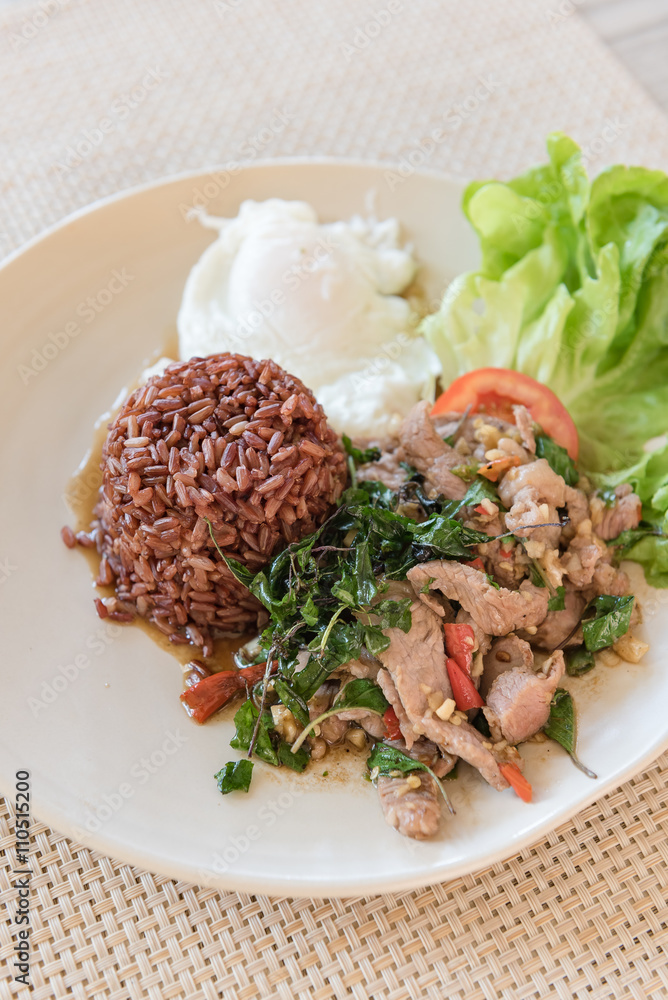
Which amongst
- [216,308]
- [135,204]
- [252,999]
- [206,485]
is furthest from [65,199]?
[252,999]

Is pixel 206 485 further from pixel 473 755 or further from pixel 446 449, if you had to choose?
pixel 473 755

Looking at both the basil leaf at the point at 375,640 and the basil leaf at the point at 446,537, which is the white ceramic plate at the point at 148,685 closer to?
the basil leaf at the point at 375,640

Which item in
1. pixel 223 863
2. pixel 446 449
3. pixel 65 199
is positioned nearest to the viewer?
pixel 223 863

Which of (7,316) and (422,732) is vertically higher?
(7,316)

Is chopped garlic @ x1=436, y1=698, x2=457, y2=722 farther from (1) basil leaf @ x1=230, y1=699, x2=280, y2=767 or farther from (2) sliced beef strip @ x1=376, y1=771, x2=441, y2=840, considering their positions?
(1) basil leaf @ x1=230, y1=699, x2=280, y2=767

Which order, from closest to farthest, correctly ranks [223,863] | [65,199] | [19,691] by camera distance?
[223,863]
[19,691]
[65,199]

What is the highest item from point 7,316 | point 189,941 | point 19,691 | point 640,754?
point 7,316

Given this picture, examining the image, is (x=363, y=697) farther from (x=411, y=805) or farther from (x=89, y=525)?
(x=89, y=525)

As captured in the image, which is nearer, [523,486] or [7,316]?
[523,486]
